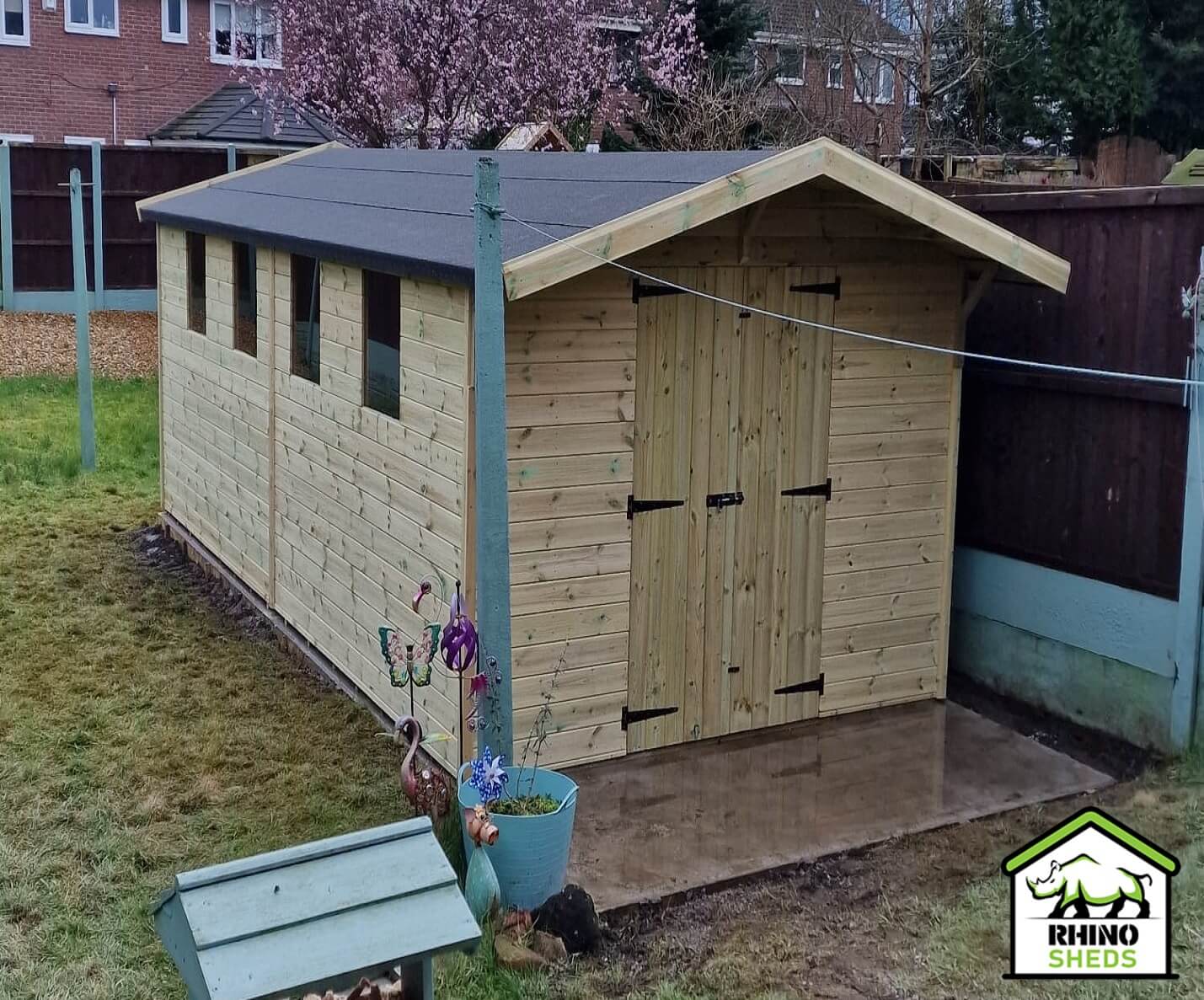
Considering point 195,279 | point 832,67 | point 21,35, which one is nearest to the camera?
point 195,279

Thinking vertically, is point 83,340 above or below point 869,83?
below

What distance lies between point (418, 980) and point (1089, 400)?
4.40 meters

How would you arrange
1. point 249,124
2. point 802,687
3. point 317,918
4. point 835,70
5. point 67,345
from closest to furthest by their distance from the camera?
point 317,918
point 802,687
point 67,345
point 249,124
point 835,70

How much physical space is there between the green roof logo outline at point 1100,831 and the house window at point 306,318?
4.34 m

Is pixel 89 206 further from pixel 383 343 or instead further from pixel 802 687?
pixel 802 687

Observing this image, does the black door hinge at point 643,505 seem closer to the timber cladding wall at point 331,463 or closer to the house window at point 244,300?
the timber cladding wall at point 331,463

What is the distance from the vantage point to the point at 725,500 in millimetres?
6363

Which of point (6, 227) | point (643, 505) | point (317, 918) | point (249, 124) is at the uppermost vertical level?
point (249, 124)

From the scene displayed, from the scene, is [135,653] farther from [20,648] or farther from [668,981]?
[668,981]

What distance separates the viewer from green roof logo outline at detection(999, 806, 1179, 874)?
4730mm

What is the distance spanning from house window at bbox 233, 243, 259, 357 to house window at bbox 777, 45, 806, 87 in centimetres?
1420

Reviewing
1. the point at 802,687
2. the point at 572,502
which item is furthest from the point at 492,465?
the point at 802,687

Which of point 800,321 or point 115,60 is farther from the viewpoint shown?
point 115,60

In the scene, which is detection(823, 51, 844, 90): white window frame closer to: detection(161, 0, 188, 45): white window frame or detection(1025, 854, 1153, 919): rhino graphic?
detection(161, 0, 188, 45): white window frame
